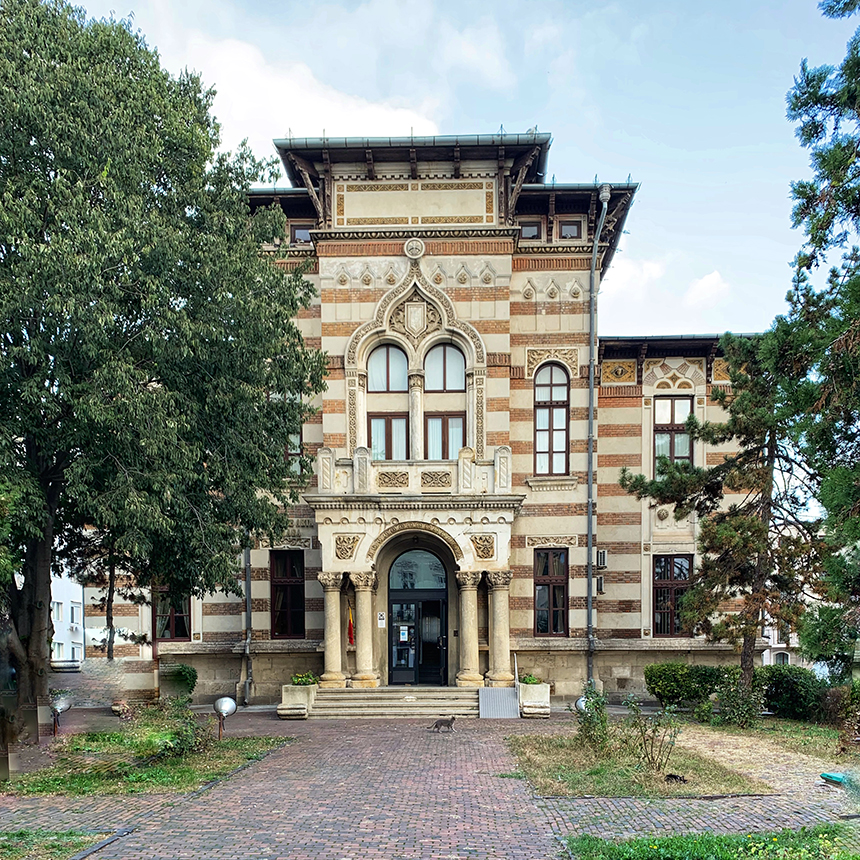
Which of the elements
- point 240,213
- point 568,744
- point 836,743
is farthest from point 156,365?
point 836,743

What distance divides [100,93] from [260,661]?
15.7 metres

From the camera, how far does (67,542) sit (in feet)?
64.7

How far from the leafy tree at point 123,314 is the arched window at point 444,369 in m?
6.99

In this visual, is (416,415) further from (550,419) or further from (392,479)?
(550,419)

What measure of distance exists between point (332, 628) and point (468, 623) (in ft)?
12.0

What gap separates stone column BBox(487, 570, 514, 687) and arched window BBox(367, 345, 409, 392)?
20.2 ft

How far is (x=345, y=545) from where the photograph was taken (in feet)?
73.0

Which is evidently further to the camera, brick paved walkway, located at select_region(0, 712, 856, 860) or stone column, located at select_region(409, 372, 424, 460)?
stone column, located at select_region(409, 372, 424, 460)

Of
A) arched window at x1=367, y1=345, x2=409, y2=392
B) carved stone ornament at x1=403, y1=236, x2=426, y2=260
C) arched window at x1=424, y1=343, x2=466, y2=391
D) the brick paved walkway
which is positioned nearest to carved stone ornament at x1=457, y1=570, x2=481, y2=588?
arched window at x1=424, y1=343, x2=466, y2=391

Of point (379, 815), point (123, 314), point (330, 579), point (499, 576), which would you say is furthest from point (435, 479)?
point (379, 815)

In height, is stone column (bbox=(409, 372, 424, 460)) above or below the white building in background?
above

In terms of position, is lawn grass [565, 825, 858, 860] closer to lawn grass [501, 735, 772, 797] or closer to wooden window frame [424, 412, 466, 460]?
lawn grass [501, 735, 772, 797]

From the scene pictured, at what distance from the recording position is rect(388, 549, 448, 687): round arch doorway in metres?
23.9

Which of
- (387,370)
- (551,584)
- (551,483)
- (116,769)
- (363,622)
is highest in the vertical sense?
(387,370)
